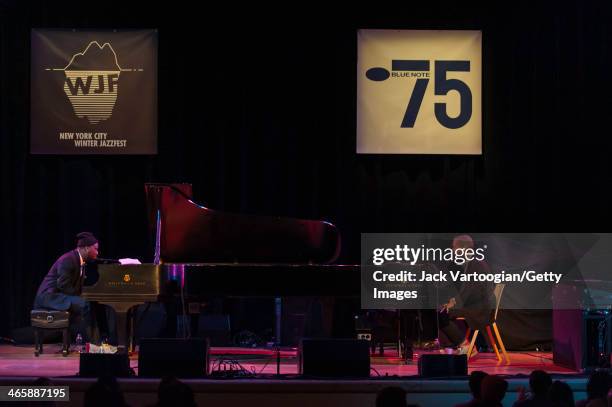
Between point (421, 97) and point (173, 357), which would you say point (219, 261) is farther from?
point (421, 97)

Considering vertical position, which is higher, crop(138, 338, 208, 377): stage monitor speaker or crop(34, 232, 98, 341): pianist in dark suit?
crop(34, 232, 98, 341): pianist in dark suit

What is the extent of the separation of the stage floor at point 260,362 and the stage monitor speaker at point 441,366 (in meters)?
0.44

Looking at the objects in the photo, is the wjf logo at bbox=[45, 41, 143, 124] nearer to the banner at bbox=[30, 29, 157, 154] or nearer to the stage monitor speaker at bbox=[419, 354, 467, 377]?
the banner at bbox=[30, 29, 157, 154]

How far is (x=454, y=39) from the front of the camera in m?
11.1

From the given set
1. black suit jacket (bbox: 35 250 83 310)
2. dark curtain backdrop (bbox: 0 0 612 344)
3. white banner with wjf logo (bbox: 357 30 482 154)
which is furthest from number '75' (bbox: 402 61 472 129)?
black suit jacket (bbox: 35 250 83 310)

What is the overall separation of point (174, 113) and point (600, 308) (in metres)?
5.53

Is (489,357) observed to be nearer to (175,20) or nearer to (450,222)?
(450,222)

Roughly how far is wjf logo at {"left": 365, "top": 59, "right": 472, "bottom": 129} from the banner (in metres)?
2.74

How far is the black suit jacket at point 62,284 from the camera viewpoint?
9.54m

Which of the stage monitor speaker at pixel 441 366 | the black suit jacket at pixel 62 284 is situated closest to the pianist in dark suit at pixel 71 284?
the black suit jacket at pixel 62 284

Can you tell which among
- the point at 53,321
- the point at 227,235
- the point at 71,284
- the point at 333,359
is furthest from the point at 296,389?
the point at 71,284

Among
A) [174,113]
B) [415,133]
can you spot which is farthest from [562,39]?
[174,113]

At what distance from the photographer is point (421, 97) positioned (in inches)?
438

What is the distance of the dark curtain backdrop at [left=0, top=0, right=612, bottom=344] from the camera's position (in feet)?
36.3
